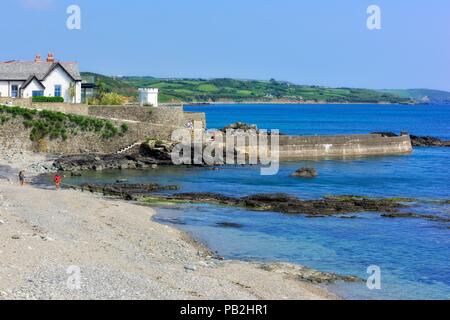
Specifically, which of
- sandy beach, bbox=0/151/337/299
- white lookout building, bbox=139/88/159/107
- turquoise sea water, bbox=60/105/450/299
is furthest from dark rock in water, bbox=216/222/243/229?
white lookout building, bbox=139/88/159/107

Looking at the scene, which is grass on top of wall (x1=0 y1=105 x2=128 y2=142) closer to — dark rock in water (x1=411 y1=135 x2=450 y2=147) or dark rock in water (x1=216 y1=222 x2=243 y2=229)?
dark rock in water (x1=216 y1=222 x2=243 y2=229)

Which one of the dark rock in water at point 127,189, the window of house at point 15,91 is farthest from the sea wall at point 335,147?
the window of house at point 15,91

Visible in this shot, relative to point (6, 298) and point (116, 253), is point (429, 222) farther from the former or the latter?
point (6, 298)

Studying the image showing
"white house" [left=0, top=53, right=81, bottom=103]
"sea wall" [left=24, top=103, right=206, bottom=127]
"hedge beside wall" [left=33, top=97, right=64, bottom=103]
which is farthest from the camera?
"white house" [left=0, top=53, right=81, bottom=103]

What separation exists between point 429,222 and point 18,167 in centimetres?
2436

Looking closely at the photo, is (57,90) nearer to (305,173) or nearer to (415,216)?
(305,173)

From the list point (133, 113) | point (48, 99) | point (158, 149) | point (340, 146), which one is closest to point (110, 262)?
point (158, 149)

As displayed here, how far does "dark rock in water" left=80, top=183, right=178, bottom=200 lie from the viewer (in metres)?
35.4

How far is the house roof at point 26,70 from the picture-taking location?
2160 inches

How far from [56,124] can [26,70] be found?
313 inches

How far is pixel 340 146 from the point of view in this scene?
6062cm

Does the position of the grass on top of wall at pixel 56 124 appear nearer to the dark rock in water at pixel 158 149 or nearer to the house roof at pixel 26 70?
the dark rock in water at pixel 158 149

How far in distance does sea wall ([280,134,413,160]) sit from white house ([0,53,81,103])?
17.2 meters
